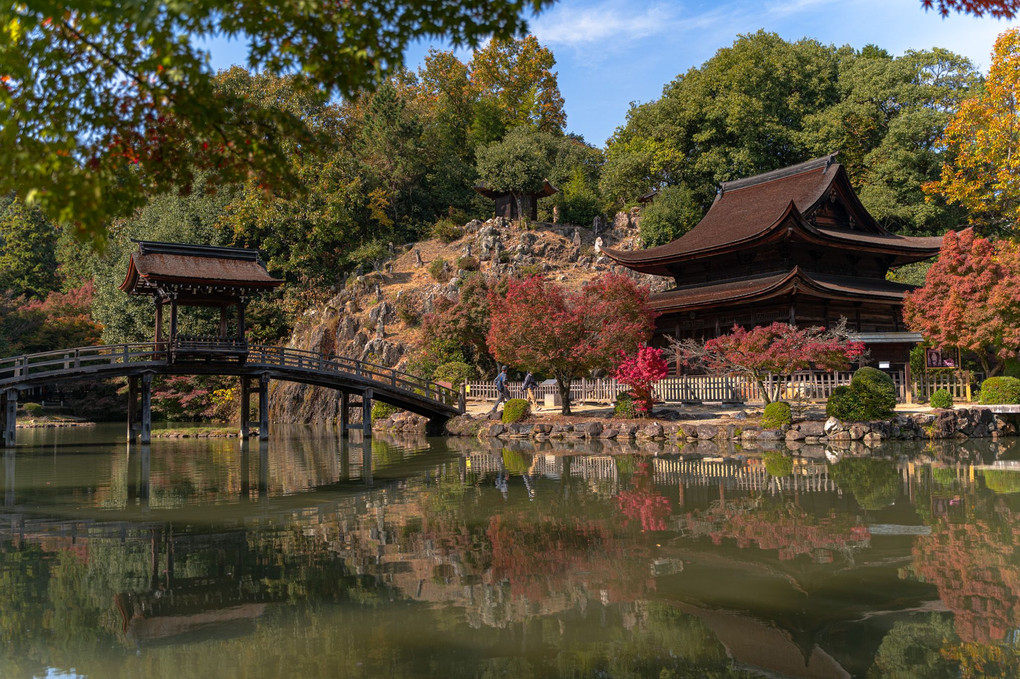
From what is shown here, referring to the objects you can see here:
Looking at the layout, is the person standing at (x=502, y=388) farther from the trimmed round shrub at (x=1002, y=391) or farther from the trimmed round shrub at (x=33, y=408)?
the trimmed round shrub at (x=33, y=408)

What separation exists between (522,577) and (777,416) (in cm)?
1870

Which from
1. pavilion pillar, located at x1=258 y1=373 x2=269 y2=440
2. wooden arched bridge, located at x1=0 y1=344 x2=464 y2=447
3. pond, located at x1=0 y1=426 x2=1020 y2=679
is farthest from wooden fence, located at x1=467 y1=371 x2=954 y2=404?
pavilion pillar, located at x1=258 y1=373 x2=269 y2=440

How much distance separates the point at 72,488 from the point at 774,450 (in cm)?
1819

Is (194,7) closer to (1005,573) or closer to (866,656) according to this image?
(866,656)

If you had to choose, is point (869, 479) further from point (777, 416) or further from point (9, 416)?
point (9, 416)

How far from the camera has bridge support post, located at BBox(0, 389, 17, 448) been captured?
26469mm

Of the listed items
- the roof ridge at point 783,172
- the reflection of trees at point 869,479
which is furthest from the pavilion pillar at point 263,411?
the roof ridge at point 783,172

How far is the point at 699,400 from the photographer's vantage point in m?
30.5

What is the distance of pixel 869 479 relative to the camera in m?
15.6

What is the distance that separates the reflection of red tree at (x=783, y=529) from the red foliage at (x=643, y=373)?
15.0m

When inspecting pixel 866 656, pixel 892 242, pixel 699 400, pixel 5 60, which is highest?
pixel 892 242

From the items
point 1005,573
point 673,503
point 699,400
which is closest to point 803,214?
point 699,400

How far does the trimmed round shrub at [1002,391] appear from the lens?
85.1 feet

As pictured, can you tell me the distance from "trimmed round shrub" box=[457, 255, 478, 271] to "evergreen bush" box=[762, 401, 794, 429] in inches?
1150
